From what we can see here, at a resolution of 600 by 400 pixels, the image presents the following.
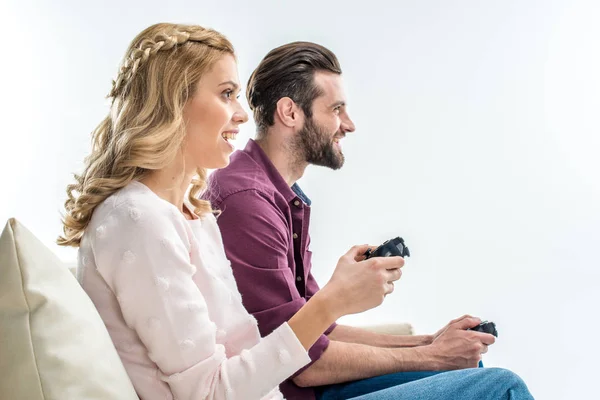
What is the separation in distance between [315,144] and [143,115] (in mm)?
894

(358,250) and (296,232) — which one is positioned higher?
(296,232)

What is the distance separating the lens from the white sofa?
36.7 inches

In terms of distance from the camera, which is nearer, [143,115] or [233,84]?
[143,115]

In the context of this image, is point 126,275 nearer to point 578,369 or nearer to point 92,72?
point 92,72

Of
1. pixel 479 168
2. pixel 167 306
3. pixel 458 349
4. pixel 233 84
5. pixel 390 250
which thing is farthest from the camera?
pixel 479 168

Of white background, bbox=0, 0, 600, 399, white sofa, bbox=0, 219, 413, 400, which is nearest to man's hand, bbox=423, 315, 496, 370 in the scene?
white sofa, bbox=0, 219, 413, 400

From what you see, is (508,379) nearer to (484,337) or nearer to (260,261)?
(484,337)

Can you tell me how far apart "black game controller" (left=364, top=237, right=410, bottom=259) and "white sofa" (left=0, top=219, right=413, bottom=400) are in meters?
0.60

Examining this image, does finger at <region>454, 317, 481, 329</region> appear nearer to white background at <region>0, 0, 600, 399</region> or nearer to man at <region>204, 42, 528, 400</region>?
man at <region>204, 42, 528, 400</region>

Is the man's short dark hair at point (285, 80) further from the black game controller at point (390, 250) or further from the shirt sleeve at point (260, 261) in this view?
the black game controller at point (390, 250)

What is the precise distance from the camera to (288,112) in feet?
6.77

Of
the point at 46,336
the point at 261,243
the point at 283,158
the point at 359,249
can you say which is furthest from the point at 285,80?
the point at 46,336

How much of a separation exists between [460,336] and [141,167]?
914 millimetres

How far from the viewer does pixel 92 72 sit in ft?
9.98
